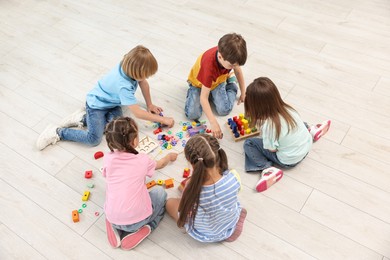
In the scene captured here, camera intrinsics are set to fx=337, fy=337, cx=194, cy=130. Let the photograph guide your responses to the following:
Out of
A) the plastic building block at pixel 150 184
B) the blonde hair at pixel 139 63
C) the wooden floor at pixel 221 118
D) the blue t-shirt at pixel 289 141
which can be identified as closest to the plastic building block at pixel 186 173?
the wooden floor at pixel 221 118

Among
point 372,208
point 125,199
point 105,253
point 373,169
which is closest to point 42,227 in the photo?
point 105,253

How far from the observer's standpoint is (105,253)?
154 cm

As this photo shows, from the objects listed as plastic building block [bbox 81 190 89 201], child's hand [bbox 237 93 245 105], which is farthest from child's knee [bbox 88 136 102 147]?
child's hand [bbox 237 93 245 105]

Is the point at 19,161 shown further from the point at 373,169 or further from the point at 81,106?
the point at 373,169

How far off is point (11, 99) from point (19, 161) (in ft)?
1.83

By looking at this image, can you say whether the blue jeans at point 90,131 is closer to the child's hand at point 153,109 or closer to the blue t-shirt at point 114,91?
the blue t-shirt at point 114,91

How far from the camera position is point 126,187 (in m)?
1.41

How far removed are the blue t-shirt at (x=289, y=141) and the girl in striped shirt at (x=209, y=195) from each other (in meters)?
0.37

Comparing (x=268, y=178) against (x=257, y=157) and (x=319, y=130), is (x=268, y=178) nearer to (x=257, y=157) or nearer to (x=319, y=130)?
(x=257, y=157)

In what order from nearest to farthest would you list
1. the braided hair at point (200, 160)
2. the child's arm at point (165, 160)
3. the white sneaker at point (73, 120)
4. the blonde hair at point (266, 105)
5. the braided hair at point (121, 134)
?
the braided hair at point (200, 160)
the braided hair at point (121, 134)
the blonde hair at point (266, 105)
the child's arm at point (165, 160)
the white sneaker at point (73, 120)

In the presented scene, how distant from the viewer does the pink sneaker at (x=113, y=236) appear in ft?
5.05

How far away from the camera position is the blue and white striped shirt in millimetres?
1297

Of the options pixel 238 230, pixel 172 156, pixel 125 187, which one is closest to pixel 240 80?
pixel 172 156

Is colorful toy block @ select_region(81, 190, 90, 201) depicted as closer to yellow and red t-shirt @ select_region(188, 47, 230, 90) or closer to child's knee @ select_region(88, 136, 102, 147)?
child's knee @ select_region(88, 136, 102, 147)
